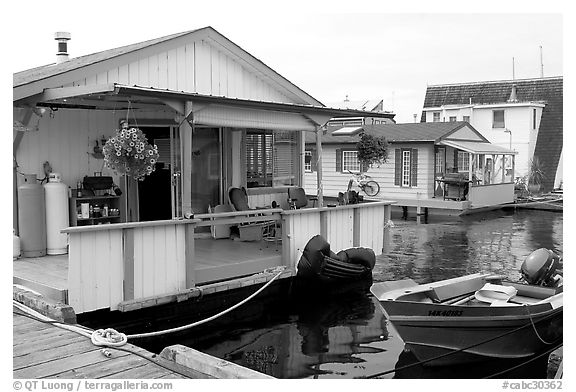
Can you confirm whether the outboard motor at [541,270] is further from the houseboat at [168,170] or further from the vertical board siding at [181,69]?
the vertical board siding at [181,69]

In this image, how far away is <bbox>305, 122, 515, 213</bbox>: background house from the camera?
23312mm

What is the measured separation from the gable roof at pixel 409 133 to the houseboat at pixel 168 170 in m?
11.6

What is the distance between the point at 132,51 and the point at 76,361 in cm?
523

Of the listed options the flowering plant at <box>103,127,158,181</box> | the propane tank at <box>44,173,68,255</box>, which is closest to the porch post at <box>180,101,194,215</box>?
the flowering plant at <box>103,127,158,181</box>

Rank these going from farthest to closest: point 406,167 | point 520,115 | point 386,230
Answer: point 520,115 < point 406,167 < point 386,230

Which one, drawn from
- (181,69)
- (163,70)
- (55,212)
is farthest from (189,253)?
(181,69)

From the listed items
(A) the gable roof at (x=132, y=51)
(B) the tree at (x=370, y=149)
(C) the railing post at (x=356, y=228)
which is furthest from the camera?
(B) the tree at (x=370, y=149)

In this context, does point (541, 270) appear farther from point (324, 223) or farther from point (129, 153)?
point (129, 153)

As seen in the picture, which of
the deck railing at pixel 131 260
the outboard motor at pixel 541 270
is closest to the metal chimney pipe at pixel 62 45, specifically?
the deck railing at pixel 131 260

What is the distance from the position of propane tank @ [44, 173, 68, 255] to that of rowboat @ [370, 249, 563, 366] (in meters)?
4.42

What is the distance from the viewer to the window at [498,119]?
3009 centimetres

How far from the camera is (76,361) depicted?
17.4ft

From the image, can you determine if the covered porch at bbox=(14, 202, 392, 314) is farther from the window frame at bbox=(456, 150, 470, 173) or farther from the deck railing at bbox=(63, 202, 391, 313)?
the window frame at bbox=(456, 150, 470, 173)

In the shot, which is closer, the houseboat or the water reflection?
the houseboat
